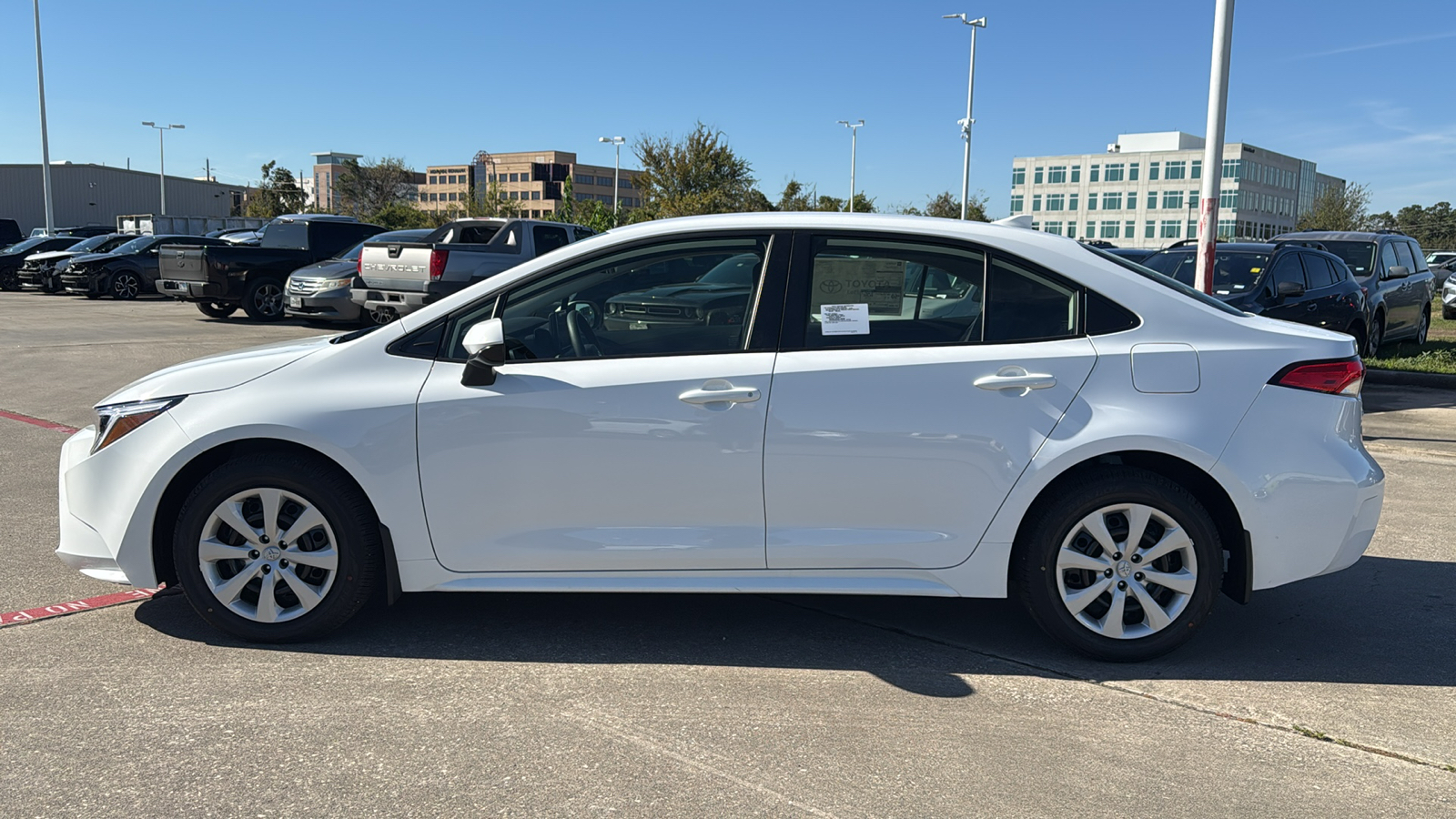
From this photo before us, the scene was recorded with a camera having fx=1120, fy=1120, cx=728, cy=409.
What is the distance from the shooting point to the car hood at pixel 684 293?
13.8 ft

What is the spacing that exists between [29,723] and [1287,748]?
3923mm

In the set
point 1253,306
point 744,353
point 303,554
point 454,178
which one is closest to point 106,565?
point 303,554

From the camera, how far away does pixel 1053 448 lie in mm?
4004

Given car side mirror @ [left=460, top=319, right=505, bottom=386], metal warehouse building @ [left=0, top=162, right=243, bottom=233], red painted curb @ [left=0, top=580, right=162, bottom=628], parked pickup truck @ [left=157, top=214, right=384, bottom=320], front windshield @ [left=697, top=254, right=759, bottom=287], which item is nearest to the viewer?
car side mirror @ [left=460, top=319, right=505, bottom=386]

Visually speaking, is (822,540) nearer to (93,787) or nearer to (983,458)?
(983,458)

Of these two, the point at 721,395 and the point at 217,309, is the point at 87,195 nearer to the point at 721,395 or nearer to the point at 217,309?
the point at 217,309

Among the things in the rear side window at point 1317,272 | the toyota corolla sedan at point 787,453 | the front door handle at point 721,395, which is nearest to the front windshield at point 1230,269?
the rear side window at point 1317,272

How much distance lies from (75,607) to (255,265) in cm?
1668

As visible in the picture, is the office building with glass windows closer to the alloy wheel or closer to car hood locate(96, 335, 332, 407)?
the alloy wheel

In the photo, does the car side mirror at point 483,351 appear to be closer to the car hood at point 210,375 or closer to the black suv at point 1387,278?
the car hood at point 210,375

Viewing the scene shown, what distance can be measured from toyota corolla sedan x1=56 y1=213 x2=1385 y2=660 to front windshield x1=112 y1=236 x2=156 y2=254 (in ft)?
87.5

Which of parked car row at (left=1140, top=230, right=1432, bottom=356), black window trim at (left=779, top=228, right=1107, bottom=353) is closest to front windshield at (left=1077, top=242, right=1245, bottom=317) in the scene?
black window trim at (left=779, top=228, right=1107, bottom=353)

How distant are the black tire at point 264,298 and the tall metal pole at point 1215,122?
52.8 feet

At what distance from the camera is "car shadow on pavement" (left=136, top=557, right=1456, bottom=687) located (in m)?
4.15
